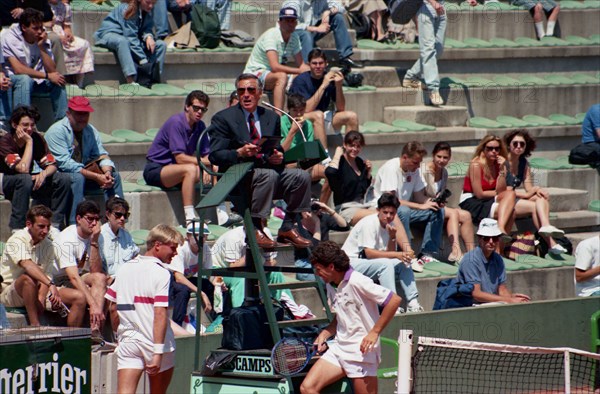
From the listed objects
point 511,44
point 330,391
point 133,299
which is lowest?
point 330,391

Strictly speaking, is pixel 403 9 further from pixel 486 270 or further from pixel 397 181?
pixel 486 270

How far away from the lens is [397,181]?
12883 mm

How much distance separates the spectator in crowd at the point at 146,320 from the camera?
8.57 metres

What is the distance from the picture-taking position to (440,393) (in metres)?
10.9

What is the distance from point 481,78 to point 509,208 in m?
4.35

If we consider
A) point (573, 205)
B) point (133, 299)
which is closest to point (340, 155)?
point (573, 205)

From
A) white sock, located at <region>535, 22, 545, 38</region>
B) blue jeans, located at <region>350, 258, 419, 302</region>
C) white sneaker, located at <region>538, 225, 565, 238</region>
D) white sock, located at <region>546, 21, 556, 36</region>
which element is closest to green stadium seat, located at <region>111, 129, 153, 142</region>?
blue jeans, located at <region>350, 258, 419, 302</region>

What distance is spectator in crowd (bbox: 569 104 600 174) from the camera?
15461mm

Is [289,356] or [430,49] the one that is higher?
[430,49]

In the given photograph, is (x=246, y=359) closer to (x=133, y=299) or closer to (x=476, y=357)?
(x=133, y=299)

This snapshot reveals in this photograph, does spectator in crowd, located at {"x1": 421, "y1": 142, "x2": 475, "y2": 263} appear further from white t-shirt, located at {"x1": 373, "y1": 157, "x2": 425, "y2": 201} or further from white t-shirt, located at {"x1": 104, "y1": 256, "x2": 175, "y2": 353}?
white t-shirt, located at {"x1": 104, "y1": 256, "x2": 175, "y2": 353}

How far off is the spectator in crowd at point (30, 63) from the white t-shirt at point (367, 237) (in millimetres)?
3294

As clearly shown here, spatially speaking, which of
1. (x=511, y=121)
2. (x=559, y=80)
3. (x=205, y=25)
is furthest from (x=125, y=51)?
(x=559, y=80)

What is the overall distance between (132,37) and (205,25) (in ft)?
4.11
